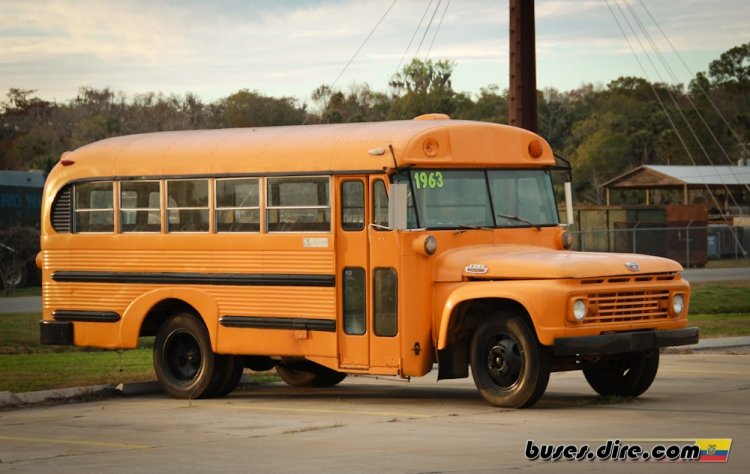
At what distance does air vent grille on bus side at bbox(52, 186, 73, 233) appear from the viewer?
54.3ft

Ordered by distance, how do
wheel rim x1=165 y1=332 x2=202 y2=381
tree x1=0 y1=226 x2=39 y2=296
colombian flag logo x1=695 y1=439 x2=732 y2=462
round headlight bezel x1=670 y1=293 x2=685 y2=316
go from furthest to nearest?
tree x1=0 y1=226 x2=39 y2=296
wheel rim x1=165 y1=332 x2=202 y2=381
round headlight bezel x1=670 y1=293 x2=685 y2=316
colombian flag logo x1=695 y1=439 x2=732 y2=462

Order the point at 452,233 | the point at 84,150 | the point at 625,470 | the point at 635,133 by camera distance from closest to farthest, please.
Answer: the point at 625,470, the point at 452,233, the point at 84,150, the point at 635,133

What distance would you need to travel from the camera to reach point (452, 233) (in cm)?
1405

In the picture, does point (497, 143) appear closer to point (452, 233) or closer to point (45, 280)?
point (452, 233)

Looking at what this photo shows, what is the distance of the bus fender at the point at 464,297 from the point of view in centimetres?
1298

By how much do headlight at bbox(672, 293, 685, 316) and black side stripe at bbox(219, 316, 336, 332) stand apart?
3332 mm

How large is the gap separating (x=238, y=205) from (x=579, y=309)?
13.8 feet

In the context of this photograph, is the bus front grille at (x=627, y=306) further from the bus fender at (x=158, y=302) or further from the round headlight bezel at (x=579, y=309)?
the bus fender at (x=158, y=302)

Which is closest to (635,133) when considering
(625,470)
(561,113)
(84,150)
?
(561,113)

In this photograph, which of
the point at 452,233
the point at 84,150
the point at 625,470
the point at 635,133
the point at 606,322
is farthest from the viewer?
the point at 635,133

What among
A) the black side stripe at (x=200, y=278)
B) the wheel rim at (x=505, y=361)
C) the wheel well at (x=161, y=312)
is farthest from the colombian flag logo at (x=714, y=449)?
the wheel well at (x=161, y=312)

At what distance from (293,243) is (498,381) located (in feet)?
8.89

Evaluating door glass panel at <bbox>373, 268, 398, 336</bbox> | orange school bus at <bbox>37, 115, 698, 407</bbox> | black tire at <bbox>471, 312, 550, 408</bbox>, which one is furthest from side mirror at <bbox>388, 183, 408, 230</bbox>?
black tire at <bbox>471, 312, 550, 408</bbox>

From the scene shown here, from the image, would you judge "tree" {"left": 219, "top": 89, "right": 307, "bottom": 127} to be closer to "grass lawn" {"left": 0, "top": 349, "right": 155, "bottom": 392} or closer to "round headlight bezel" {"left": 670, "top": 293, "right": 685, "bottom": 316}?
"grass lawn" {"left": 0, "top": 349, "right": 155, "bottom": 392}
